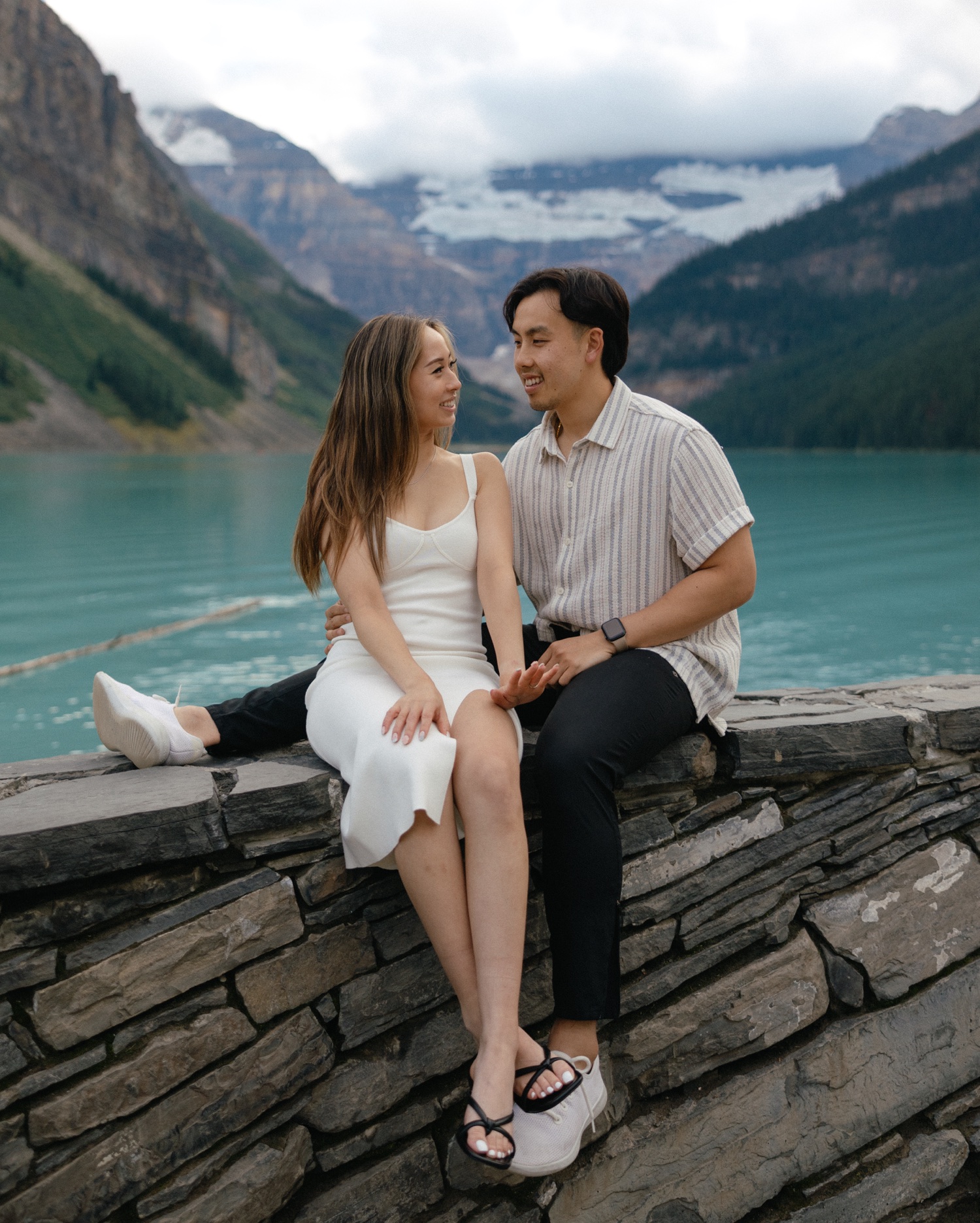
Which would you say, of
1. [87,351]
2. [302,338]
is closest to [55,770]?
[87,351]

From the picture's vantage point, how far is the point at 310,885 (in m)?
2.79

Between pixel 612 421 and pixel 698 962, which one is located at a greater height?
pixel 612 421

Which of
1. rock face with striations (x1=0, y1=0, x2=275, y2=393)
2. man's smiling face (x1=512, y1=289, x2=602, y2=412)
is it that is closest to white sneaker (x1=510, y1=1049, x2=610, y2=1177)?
man's smiling face (x1=512, y1=289, x2=602, y2=412)

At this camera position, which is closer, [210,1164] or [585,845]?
[210,1164]

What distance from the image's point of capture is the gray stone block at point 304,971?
270cm

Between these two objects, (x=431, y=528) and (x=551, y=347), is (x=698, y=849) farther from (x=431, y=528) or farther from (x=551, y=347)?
(x=551, y=347)

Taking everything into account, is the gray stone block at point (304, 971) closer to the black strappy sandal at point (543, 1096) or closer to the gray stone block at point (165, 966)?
the gray stone block at point (165, 966)

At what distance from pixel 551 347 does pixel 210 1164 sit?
2504 mm

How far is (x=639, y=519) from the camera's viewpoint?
10.9 ft

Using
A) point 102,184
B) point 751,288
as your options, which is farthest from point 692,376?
point 102,184

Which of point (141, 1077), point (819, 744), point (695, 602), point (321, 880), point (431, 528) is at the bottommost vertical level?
point (141, 1077)

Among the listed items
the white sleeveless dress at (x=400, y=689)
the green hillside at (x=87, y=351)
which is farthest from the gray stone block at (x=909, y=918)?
the green hillside at (x=87, y=351)

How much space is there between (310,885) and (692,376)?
19228cm

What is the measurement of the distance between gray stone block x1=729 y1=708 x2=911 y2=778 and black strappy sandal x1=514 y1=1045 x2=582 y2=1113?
1085 mm
